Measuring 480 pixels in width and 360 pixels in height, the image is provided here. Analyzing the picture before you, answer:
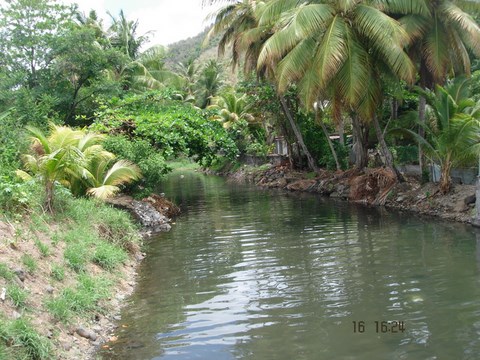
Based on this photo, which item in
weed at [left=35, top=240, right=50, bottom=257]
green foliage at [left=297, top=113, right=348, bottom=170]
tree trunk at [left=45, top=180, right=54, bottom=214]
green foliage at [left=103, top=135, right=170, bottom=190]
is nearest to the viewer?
weed at [left=35, top=240, right=50, bottom=257]

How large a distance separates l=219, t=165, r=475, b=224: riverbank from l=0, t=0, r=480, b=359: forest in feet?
1.81

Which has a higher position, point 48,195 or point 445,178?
point 48,195

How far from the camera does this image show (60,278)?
770 centimetres

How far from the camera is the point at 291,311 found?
7.55 meters

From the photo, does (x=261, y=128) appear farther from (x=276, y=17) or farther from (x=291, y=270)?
(x=291, y=270)

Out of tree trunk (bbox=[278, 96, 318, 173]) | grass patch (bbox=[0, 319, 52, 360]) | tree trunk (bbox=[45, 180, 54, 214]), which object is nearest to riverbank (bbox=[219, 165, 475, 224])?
tree trunk (bbox=[278, 96, 318, 173])

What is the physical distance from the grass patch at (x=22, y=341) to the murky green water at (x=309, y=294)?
103 centimetres

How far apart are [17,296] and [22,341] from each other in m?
1.01

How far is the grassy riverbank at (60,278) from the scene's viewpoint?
228 inches

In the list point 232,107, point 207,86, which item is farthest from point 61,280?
point 207,86

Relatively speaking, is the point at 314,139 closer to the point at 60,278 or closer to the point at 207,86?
the point at 60,278

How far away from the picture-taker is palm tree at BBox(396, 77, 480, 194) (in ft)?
47.5

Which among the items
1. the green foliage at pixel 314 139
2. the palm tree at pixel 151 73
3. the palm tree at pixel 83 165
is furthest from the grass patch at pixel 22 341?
the palm tree at pixel 151 73
